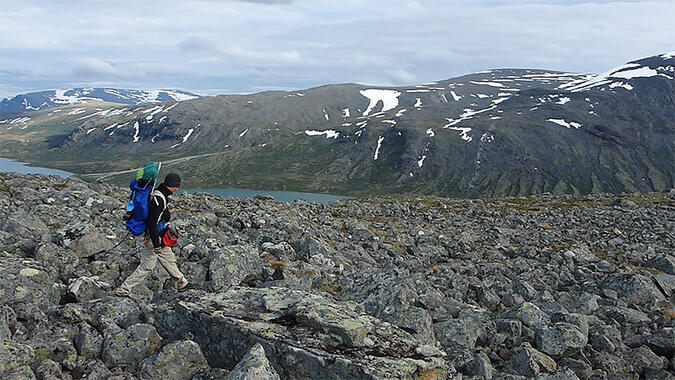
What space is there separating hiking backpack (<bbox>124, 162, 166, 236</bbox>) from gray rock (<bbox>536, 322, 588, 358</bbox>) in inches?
350

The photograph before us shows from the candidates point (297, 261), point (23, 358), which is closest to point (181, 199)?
point (297, 261)

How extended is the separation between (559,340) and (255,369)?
6.57m

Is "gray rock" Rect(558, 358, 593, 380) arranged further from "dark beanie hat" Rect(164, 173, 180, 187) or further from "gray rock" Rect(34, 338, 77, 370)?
"dark beanie hat" Rect(164, 173, 180, 187)

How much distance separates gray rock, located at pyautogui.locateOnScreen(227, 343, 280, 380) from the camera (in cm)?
609

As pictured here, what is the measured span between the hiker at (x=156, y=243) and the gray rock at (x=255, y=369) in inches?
198

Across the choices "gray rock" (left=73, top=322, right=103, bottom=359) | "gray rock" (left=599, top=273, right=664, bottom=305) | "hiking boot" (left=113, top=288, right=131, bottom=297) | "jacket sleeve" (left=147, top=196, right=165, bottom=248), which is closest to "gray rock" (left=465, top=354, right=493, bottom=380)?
"gray rock" (left=73, top=322, right=103, bottom=359)

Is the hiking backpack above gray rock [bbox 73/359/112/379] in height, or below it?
above

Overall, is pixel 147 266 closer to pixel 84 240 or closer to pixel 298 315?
pixel 84 240

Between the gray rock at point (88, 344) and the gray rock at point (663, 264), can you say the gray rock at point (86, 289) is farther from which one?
the gray rock at point (663, 264)

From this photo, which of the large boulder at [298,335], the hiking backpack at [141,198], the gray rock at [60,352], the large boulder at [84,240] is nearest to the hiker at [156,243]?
the hiking backpack at [141,198]

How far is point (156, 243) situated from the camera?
34.2ft

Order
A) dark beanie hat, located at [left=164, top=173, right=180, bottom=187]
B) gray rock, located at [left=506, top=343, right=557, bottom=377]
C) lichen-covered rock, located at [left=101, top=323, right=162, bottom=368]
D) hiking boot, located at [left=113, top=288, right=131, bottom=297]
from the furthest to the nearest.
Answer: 1. dark beanie hat, located at [left=164, top=173, right=180, bottom=187]
2. hiking boot, located at [left=113, top=288, right=131, bottom=297]
3. gray rock, located at [left=506, top=343, right=557, bottom=377]
4. lichen-covered rock, located at [left=101, top=323, right=162, bottom=368]

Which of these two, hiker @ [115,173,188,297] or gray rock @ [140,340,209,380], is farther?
hiker @ [115,173,188,297]

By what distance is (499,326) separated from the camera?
10336 millimetres
